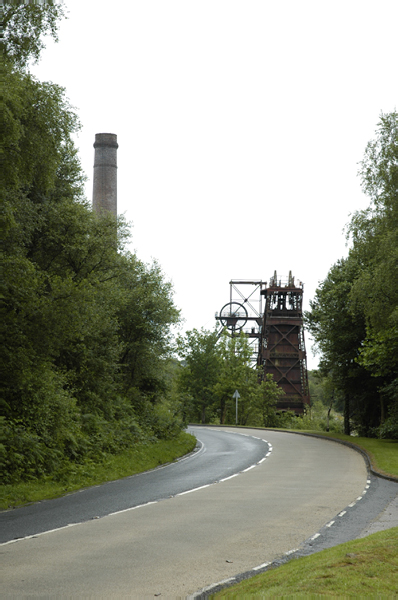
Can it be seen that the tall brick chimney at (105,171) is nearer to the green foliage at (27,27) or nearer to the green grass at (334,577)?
the green foliage at (27,27)

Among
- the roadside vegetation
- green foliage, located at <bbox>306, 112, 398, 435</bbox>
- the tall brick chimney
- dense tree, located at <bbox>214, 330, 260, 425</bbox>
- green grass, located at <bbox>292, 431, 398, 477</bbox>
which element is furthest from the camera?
dense tree, located at <bbox>214, 330, 260, 425</bbox>

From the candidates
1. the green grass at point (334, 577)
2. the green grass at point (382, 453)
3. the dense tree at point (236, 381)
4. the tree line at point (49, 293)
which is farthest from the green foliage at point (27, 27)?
the dense tree at point (236, 381)

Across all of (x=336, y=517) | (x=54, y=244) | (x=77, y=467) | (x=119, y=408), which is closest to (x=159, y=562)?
(x=336, y=517)

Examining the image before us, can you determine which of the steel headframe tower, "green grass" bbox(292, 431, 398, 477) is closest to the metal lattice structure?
the steel headframe tower

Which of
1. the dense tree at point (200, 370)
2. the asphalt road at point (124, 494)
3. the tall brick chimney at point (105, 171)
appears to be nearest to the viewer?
the asphalt road at point (124, 494)

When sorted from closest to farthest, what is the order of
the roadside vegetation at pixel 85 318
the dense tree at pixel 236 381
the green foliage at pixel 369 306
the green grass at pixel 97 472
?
the green grass at pixel 97 472, the roadside vegetation at pixel 85 318, the green foliage at pixel 369 306, the dense tree at pixel 236 381

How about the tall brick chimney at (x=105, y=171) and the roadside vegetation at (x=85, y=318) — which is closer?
the roadside vegetation at (x=85, y=318)

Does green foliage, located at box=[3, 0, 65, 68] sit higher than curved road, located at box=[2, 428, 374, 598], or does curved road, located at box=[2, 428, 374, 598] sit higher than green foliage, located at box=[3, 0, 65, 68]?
green foliage, located at box=[3, 0, 65, 68]

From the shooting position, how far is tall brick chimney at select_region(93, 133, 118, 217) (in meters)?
41.4

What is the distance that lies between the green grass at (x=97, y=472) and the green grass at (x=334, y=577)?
736 cm

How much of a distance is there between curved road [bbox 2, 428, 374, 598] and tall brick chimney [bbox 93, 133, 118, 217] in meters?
28.5

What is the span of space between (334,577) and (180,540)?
3491 mm

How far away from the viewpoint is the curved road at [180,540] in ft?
21.0

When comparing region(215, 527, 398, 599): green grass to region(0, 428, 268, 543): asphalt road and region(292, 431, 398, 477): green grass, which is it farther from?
region(292, 431, 398, 477): green grass
